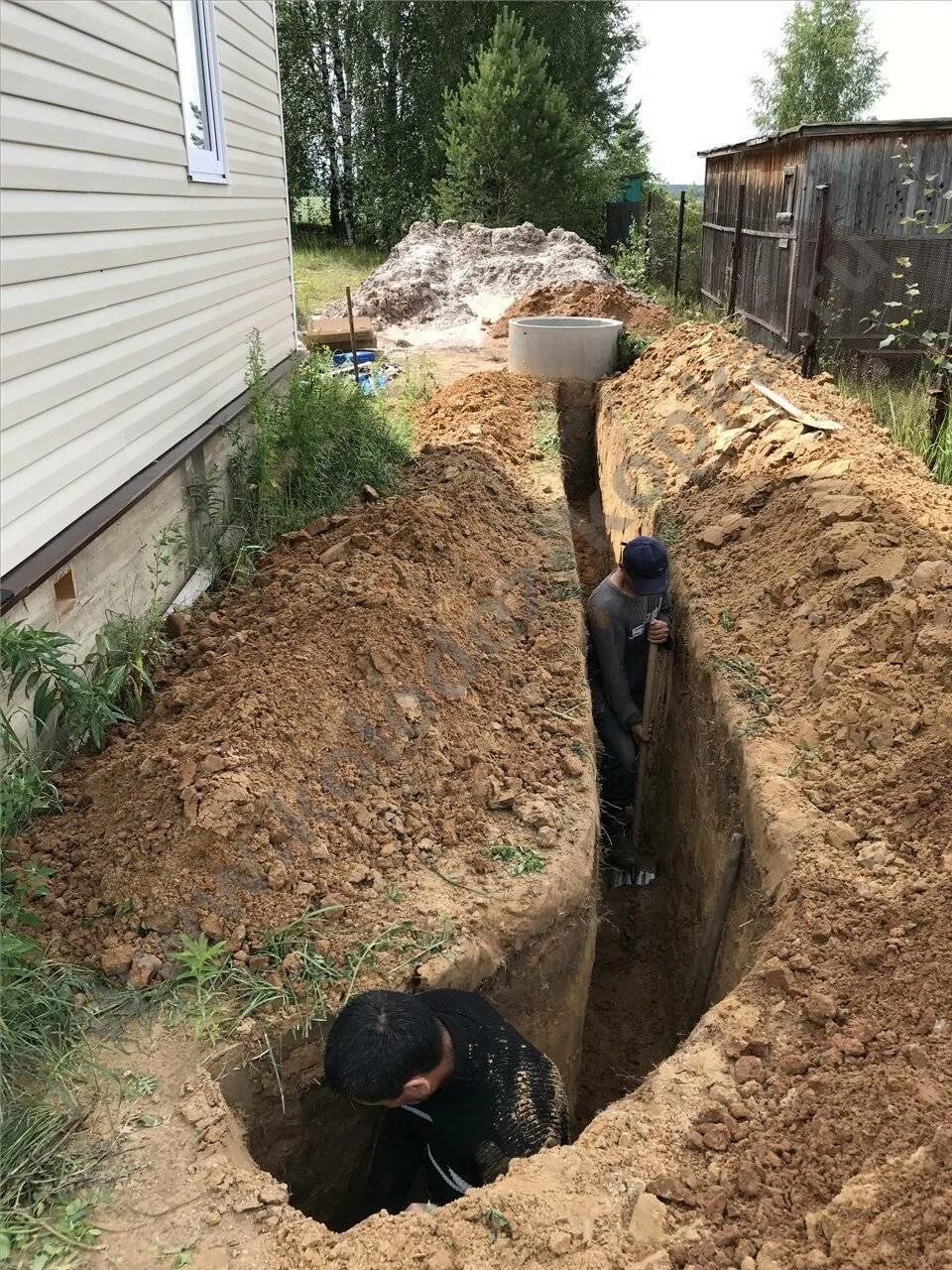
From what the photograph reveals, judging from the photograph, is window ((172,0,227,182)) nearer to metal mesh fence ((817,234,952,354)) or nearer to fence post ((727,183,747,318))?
metal mesh fence ((817,234,952,354))

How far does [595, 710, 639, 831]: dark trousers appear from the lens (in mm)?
5898

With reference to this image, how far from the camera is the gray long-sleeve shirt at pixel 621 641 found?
18.5 feet

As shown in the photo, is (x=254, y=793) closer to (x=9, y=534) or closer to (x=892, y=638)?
(x=9, y=534)

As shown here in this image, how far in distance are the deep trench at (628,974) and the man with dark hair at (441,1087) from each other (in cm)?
31

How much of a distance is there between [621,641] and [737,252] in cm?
944

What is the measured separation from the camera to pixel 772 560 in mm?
5613

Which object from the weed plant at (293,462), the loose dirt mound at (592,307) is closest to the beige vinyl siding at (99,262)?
the weed plant at (293,462)

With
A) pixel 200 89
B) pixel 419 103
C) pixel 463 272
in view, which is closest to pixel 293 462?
pixel 200 89

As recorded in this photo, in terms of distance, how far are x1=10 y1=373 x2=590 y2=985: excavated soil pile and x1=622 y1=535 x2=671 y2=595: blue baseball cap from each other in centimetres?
56

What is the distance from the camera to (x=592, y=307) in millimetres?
14070

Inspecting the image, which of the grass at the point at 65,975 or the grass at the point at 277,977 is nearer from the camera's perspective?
the grass at the point at 65,975

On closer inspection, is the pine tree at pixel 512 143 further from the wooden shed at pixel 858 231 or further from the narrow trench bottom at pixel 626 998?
the narrow trench bottom at pixel 626 998

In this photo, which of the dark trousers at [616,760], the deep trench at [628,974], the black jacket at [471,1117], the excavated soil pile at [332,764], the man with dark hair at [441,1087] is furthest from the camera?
the dark trousers at [616,760]

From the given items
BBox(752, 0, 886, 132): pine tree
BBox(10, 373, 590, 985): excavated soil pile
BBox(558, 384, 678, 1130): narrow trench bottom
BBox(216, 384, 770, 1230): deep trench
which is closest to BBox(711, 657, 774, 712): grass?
BBox(216, 384, 770, 1230): deep trench
